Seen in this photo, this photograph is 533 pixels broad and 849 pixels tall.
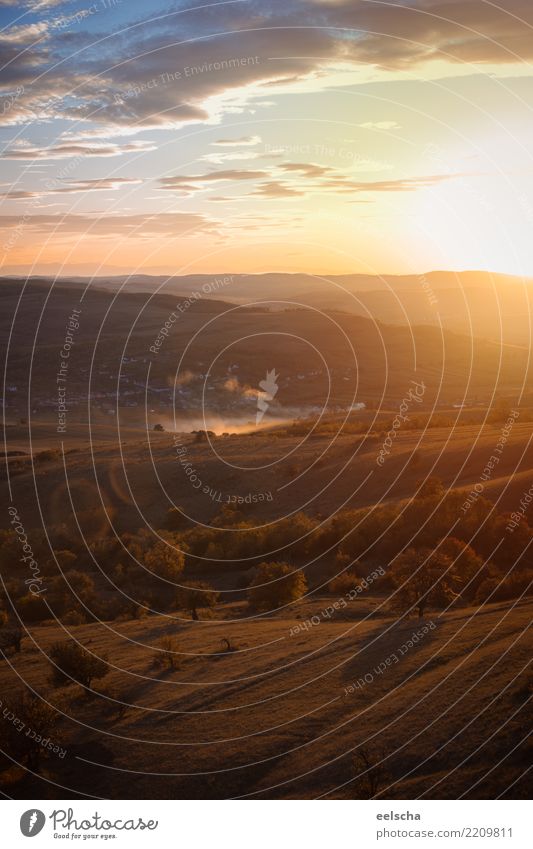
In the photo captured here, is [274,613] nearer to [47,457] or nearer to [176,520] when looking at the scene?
[176,520]

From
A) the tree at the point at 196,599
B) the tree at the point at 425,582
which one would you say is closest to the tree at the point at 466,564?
the tree at the point at 425,582

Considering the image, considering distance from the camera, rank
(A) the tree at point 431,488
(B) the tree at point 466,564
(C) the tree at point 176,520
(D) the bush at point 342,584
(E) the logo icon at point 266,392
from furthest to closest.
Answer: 1. (E) the logo icon at point 266,392
2. (C) the tree at point 176,520
3. (A) the tree at point 431,488
4. (D) the bush at point 342,584
5. (B) the tree at point 466,564

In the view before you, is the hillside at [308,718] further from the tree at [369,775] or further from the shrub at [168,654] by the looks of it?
the shrub at [168,654]

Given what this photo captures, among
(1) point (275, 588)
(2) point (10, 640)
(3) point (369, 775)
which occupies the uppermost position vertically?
(1) point (275, 588)

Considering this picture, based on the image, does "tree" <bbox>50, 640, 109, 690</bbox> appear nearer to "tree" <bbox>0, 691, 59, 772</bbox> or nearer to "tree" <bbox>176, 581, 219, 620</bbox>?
"tree" <bbox>0, 691, 59, 772</bbox>

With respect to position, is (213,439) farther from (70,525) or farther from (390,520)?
(390,520)

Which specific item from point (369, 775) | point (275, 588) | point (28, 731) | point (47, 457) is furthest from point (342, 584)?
point (47, 457)
